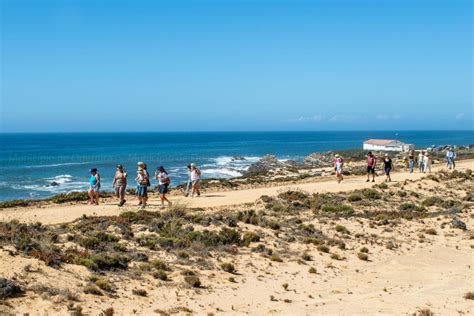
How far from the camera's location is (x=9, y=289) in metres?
10.7

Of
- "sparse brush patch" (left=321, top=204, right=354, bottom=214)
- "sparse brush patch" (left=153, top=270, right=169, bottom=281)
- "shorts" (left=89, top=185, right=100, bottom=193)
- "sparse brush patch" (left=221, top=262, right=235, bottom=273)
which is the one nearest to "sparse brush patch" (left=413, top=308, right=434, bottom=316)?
"sparse brush patch" (left=221, top=262, right=235, bottom=273)

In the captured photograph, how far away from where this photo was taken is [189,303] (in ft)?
38.7

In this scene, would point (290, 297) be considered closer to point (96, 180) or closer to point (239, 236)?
point (239, 236)

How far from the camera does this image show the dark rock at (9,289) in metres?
10.6

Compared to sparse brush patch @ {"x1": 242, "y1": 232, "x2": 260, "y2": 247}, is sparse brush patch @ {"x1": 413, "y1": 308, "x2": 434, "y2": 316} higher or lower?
sparse brush patch @ {"x1": 242, "y1": 232, "x2": 260, "y2": 247}

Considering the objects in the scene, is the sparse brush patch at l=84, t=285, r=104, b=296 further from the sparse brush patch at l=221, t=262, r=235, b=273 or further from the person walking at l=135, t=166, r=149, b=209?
the person walking at l=135, t=166, r=149, b=209

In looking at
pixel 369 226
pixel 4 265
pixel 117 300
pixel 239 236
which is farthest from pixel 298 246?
pixel 4 265

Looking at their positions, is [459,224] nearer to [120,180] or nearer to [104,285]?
[120,180]

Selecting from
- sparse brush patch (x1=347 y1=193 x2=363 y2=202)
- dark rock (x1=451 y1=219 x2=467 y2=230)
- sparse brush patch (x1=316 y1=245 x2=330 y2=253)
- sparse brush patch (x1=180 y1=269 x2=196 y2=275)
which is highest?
sparse brush patch (x1=347 y1=193 x2=363 y2=202)

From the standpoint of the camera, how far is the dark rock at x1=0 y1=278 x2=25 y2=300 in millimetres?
10570

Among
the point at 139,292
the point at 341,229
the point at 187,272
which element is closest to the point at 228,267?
the point at 187,272

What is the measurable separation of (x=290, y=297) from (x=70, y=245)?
6.20m

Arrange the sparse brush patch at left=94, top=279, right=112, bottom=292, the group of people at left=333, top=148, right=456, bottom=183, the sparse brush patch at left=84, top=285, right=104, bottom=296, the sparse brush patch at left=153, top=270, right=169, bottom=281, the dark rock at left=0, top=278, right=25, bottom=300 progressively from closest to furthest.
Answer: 1. the dark rock at left=0, top=278, right=25, bottom=300
2. the sparse brush patch at left=84, top=285, right=104, bottom=296
3. the sparse brush patch at left=94, top=279, right=112, bottom=292
4. the sparse brush patch at left=153, top=270, right=169, bottom=281
5. the group of people at left=333, top=148, right=456, bottom=183

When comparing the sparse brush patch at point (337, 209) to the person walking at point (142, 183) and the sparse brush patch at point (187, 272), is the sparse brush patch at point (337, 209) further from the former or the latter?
the sparse brush patch at point (187, 272)
